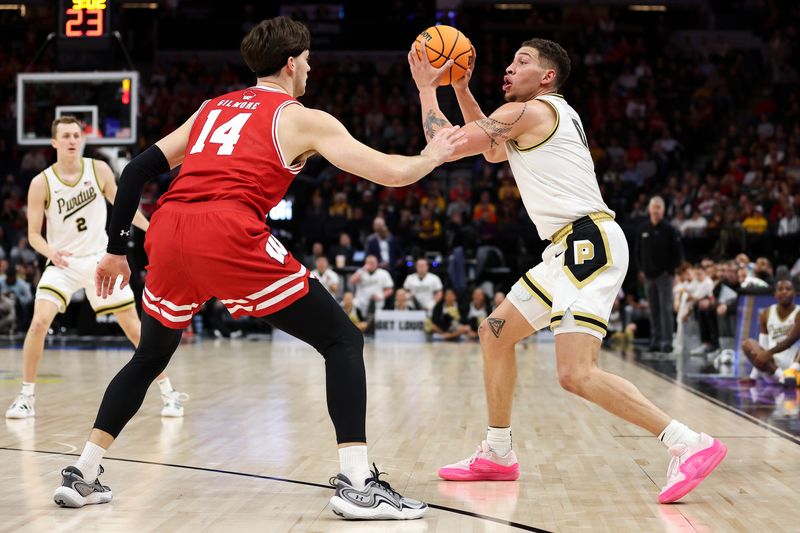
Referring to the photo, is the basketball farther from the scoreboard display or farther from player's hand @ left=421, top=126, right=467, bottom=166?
the scoreboard display

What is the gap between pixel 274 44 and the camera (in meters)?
3.96

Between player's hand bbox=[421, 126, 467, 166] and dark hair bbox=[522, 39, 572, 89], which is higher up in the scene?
dark hair bbox=[522, 39, 572, 89]

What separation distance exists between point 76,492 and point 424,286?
41.9ft

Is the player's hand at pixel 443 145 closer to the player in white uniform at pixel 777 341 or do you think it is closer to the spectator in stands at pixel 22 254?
the player in white uniform at pixel 777 341

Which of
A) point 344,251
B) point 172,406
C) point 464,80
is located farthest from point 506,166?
point 464,80

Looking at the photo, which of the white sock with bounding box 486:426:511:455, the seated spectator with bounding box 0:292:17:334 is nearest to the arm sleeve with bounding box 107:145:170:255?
the white sock with bounding box 486:426:511:455

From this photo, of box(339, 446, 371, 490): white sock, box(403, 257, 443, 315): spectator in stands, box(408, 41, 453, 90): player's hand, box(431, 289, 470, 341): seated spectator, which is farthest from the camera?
box(403, 257, 443, 315): spectator in stands

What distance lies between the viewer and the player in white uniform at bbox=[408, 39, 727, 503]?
427cm

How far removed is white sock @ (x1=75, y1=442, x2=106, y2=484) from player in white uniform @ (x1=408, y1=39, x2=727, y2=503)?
1.60 m

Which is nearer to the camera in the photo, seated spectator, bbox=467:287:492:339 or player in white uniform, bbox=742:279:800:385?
player in white uniform, bbox=742:279:800:385

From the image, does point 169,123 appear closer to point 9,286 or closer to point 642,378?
point 9,286

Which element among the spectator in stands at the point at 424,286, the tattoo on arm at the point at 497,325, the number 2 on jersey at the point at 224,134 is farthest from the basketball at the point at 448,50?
the spectator in stands at the point at 424,286

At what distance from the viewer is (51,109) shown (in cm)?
1502

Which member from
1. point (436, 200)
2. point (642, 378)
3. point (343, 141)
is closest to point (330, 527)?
point (343, 141)
